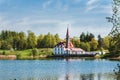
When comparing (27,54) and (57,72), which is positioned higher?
(27,54)

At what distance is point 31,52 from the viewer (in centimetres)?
19225

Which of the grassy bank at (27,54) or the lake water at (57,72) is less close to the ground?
the grassy bank at (27,54)

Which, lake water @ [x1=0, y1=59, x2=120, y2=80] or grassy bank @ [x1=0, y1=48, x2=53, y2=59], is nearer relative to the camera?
lake water @ [x1=0, y1=59, x2=120, y2=80]

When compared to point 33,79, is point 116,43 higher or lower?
higher

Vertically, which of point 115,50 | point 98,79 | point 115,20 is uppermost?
point 115,20

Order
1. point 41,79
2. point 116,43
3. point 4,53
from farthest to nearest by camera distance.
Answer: point 4,53
point 41,79
point 116,43

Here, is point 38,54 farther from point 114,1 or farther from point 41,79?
point 114,1

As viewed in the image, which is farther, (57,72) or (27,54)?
(27,54)

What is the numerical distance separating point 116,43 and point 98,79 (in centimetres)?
3113

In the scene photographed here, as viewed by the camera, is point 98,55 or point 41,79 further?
point 98,55

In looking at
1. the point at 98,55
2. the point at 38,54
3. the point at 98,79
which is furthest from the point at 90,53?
the point at 98,79

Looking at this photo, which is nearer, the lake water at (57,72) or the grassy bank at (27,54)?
the lake water at (57,72)

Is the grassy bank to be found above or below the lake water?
above

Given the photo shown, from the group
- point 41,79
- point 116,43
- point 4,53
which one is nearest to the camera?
point 116,43
